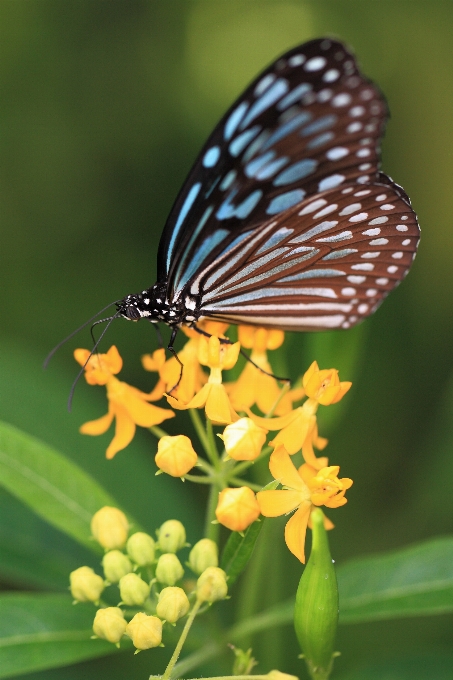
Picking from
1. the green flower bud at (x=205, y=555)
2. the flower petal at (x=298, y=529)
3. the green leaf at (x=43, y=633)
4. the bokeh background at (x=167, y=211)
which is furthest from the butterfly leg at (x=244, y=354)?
the green leaf at (x=43, y=633)

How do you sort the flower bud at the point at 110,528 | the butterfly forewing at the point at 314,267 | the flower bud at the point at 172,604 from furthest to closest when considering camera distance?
the butterfly forewing at the point at 314,267, the flower bud at the point at 110,528, the flower bud at the point at 172,604

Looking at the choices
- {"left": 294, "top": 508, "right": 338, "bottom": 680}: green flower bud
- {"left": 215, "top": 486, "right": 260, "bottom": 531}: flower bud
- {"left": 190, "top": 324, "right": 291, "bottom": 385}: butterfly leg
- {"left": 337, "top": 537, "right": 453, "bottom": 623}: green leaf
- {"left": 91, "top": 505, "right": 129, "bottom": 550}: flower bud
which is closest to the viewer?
{"left": 294, "top": 508, "right": 338, "bottom": 680}: green flower bud

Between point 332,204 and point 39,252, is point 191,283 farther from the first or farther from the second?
point 39,252

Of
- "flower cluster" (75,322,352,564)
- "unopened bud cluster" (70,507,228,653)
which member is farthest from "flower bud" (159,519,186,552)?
"flower cluster" (75,322,352,564)

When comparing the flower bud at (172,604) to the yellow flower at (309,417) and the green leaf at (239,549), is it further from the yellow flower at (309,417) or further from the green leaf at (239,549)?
the yellow flower at (309,417)

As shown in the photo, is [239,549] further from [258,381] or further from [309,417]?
[258,381]

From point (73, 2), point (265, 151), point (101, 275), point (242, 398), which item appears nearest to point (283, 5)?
point (73, 2)

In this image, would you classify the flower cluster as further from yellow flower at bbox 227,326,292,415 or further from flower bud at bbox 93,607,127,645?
flower bud at bbox 93,607,127,645
